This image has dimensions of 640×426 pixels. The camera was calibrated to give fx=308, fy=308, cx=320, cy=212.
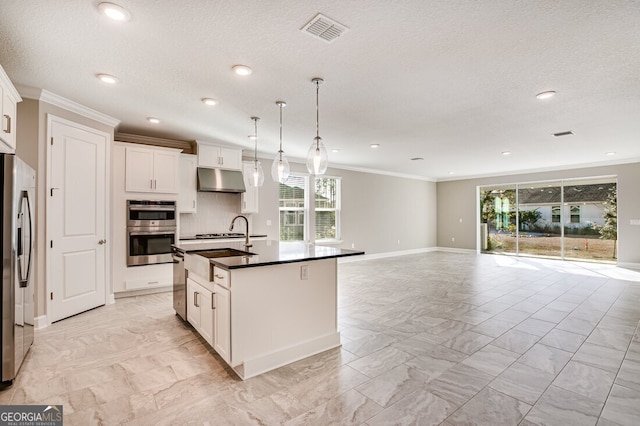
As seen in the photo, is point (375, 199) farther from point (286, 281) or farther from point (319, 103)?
point (286, 281)

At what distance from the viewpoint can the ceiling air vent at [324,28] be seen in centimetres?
208

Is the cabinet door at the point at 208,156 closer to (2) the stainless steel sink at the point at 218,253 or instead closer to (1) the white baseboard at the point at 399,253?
(2) the stainless steel sink at the point at 218,253

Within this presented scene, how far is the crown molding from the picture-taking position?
3293mm

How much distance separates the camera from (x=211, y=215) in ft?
19.0

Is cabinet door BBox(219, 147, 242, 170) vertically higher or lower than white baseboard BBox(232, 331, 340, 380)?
higher

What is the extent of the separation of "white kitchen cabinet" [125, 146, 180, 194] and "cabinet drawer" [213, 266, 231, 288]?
Result: 2853mm

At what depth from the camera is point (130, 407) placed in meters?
2.02

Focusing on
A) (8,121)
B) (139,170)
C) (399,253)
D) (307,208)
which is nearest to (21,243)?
(8,121)

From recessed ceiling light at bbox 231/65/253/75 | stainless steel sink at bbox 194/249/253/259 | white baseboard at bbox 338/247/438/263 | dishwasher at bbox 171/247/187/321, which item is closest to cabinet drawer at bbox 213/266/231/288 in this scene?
stainless steel sink at bbox 194/249/253/259

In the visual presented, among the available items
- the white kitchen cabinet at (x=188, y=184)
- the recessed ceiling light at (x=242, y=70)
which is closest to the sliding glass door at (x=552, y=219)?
the white kitchen cabinet at (x=188, y=184)

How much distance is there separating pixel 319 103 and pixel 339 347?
2.67 m

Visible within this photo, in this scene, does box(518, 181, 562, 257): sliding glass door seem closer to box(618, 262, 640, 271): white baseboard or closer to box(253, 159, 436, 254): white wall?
box(618, 262, 640, 271): white baseboard

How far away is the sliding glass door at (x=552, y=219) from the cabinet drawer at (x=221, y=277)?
30.6 feet

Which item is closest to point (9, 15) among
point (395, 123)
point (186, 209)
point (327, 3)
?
point (327, 3)
